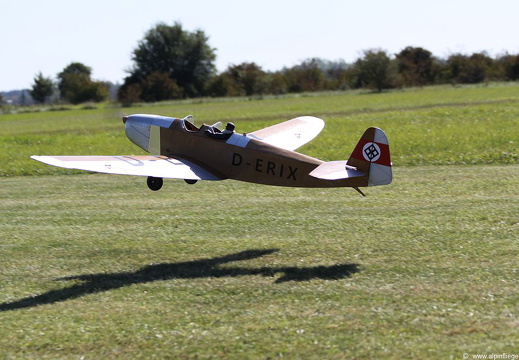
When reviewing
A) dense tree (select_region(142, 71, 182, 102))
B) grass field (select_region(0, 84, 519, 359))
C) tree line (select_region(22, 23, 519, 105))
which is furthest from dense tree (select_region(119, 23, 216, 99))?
grass field (select_region(0, 84, 519, 359))

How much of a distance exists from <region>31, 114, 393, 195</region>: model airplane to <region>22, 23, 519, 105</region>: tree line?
76463 mm

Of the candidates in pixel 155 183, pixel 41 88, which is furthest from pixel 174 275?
pixel 41 88

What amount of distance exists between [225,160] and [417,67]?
307 feet

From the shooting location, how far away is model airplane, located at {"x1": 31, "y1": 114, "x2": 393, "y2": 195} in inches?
440

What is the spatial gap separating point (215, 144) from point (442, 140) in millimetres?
14903

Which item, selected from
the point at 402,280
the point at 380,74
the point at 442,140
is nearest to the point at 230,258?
the point at 402,280

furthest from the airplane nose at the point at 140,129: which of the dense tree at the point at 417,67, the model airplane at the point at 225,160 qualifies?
the dense tree at the point at 417,67

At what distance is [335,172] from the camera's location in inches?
442

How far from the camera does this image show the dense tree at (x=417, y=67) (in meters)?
96.8

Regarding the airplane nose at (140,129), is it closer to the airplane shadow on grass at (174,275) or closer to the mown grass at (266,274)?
the mown grass at (266,274)

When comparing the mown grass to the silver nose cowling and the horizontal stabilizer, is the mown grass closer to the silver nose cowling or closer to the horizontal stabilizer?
the horizontal stabilizer

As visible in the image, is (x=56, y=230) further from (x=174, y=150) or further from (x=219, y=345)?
(x=219, y=345)

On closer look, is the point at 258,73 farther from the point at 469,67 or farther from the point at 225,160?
the point at 225,160

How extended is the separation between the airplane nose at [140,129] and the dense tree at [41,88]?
381ft
